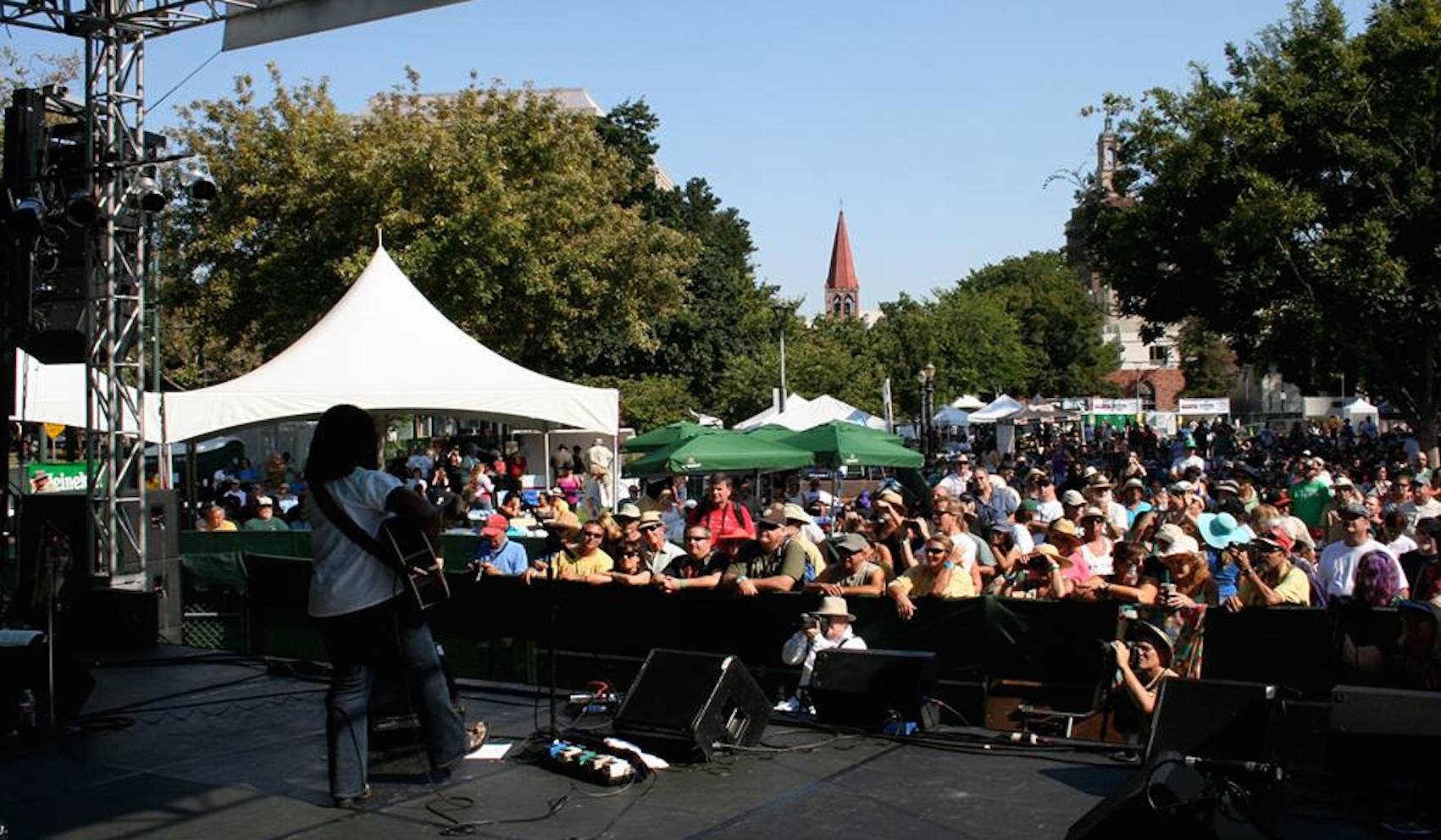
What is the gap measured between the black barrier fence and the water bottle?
2923mm

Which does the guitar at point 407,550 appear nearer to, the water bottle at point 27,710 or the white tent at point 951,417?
the water bottle at point 27,710

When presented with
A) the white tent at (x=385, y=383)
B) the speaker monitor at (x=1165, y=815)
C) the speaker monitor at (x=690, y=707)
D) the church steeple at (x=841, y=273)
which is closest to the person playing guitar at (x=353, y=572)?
the speaker monitor at (x=690, y=707)

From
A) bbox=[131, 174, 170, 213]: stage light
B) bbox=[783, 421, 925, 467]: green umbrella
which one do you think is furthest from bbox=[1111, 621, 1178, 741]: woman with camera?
bbox=[783, 421, 925, 467]: green umbrella

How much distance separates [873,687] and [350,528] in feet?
10.6

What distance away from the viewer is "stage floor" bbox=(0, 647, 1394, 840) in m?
6.13

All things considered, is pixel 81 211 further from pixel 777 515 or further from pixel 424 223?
pixel 424 223

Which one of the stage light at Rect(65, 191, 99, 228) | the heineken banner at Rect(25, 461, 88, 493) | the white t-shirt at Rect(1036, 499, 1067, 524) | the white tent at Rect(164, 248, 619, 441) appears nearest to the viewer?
the stage light at Rect(65, 191, 99, 228)

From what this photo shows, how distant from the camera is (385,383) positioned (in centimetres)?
1588

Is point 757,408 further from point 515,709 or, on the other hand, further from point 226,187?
point 515,709

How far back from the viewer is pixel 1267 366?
25.5 metres

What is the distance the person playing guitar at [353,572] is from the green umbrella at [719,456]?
1118 cm

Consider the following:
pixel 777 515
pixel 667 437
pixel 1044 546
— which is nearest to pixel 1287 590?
pixel 1044 546

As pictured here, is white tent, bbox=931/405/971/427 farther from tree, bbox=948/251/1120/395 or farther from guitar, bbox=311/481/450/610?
tree, bbox=948/251/1120/395

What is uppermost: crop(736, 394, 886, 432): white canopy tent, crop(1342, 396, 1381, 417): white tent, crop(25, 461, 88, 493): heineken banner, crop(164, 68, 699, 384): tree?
crop(164, 68, 699, 384): tree
